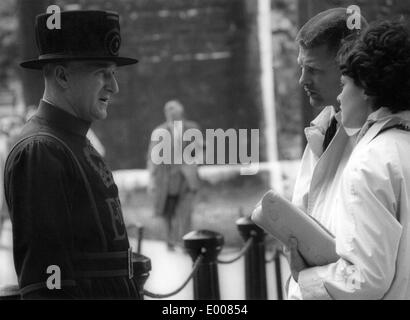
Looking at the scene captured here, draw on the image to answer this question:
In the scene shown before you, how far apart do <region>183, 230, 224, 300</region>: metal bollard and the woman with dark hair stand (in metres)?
1.88

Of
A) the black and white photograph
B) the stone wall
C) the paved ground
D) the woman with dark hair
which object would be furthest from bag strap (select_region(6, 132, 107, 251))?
the paved ground

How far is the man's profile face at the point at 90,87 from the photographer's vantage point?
317 centimetres

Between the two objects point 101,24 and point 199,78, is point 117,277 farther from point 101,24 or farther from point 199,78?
point 199,78

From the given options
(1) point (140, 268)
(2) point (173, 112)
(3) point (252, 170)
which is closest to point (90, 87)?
(1) point (140, 268)

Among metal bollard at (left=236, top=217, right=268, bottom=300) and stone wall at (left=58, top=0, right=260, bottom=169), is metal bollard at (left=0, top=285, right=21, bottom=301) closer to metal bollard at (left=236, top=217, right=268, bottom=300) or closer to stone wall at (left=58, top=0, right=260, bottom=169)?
stone wall at (left=58, top=0, right=260, bottom=169)

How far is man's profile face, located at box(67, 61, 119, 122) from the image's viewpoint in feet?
10.4

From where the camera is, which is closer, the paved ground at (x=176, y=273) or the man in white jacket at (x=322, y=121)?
the man in white jacket at (x=322, y=121)

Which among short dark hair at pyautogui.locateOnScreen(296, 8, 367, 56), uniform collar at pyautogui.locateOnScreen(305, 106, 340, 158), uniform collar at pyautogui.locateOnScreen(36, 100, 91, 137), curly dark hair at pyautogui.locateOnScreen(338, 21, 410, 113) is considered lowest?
uniform collar at pyautogui.locateOnScreen(305, 106, 340, 158)

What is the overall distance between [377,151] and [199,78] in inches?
199

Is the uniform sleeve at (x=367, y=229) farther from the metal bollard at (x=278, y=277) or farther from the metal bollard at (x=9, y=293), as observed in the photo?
the metal bollard at (x=278, y=277)

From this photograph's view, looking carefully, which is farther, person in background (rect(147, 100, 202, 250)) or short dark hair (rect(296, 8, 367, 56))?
person in background (rect(147, 100, 202, 250))

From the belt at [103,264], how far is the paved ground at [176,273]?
307 centimetres

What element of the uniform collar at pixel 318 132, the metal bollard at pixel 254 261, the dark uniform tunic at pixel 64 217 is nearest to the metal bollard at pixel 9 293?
the dark uniform tunic at pixel 64 217

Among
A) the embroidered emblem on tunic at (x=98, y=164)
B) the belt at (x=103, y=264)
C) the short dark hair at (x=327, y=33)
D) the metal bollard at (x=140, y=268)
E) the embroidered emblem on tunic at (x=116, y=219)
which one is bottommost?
the metal bollard at (x=140, y=268)
